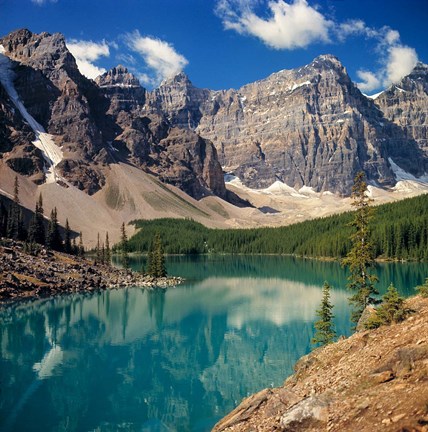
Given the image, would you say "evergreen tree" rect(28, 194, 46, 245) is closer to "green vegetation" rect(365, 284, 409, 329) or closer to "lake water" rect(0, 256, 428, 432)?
"lake water" rect(0, 256, 428, 432)

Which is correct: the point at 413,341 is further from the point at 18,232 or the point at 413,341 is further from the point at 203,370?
the point at 18,232

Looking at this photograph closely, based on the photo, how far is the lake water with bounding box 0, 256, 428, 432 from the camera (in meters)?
29.9

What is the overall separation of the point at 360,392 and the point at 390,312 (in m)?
6.38

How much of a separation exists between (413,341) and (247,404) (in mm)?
7495

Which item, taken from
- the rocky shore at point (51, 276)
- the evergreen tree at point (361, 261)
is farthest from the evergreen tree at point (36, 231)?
the evergreen tree at point (361, 261)

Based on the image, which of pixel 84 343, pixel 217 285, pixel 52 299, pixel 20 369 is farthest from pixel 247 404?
pixel 217 285

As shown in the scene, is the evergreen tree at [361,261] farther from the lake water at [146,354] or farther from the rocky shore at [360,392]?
the rocky shore at [360,392]

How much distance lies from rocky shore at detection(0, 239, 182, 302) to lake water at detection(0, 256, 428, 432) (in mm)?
3865

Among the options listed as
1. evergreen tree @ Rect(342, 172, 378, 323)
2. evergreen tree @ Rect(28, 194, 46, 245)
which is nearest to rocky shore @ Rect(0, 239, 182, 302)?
evergreen tree @ Rect(28, 194, 46, 245)

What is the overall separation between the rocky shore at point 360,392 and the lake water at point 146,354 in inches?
394

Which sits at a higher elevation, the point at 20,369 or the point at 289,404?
the point at 289,404

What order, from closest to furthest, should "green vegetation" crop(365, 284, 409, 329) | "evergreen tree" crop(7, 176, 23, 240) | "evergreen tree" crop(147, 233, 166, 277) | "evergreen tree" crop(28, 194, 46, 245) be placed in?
"green vegetation" crop(365, 284, 409, 329)
"evergreen tree" crop(147, 233, 166, 277)
"evergreen tree" crop(7, 176, 23, 240)
"evergreen tree" crop(28, 194, 46, 245)

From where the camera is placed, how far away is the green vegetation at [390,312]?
20.6 m

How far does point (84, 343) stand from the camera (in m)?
49.9
